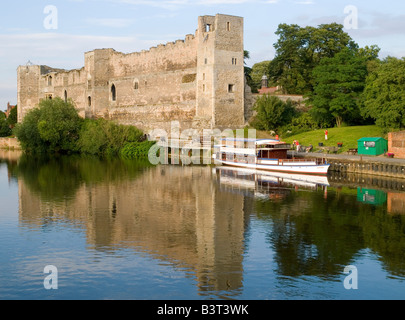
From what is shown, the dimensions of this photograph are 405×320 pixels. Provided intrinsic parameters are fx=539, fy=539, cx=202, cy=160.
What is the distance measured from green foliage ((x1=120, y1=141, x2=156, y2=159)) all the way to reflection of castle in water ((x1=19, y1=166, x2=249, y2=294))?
16.1 m

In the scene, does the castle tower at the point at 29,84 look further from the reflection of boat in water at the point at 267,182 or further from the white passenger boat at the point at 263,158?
the reflection of boat in water at the point at 267,182

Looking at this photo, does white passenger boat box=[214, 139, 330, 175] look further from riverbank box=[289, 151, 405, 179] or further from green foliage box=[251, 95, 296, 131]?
green foliage box=[251, 95, 296, 131]

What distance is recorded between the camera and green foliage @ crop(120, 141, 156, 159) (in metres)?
43.2

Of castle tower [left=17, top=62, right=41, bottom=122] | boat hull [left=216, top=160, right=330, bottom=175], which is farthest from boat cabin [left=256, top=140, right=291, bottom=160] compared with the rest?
castle tower [left=17, top=62, right=41, bottom=122]

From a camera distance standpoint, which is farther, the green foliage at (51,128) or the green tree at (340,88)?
the green foliage at (51,128)

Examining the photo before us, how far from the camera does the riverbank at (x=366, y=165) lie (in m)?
26.1

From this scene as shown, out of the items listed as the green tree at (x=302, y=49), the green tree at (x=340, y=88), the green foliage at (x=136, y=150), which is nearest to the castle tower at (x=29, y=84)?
the green foliage at (x=136, y=150)

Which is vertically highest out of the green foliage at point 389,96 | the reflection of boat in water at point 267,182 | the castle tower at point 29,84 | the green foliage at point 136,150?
the castle tower at point 29,84

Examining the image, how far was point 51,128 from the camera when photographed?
1898 inches

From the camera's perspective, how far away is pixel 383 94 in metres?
30.9

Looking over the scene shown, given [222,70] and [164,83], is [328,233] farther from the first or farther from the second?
[164,83]

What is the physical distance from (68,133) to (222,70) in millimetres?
17834

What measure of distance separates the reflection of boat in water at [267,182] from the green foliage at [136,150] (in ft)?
41.6
